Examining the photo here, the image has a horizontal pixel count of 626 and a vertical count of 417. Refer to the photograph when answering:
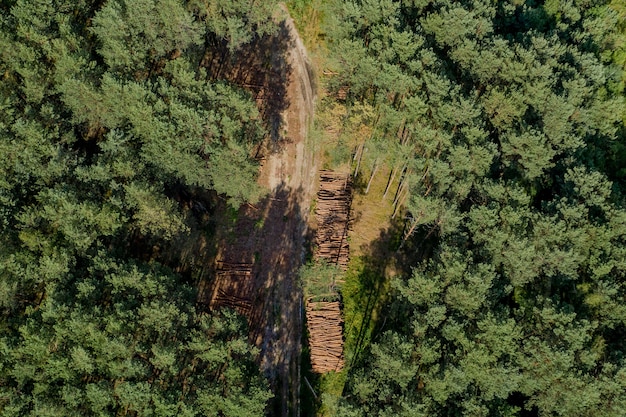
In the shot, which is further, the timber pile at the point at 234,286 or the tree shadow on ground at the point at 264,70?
the tree shadow on ground at the point at 264,70

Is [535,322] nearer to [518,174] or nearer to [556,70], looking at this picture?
[518,174]

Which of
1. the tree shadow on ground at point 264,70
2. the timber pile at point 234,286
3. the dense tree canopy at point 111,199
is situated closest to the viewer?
the dense tree canopy at point 111,199

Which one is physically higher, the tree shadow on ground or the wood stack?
the tree shadow on ground

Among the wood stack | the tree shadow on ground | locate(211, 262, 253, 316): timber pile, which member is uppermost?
the tree shadow on ground

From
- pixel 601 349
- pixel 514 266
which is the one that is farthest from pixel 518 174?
pixel 601 349

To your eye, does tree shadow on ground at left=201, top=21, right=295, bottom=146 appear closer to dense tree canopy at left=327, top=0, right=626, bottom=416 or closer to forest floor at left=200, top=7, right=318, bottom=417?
forest floor at left=200, top=7, right=318, bottom=417

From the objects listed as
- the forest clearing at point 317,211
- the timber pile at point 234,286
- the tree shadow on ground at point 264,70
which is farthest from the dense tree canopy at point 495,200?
the timber pile at point 234,286

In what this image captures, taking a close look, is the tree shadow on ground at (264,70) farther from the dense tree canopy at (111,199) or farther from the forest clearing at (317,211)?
the dense tree canopy at (111,199)

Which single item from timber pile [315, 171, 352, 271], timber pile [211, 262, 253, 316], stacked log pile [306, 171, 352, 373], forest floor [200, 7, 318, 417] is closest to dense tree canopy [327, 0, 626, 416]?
stacked log pile [306, 171, 352, 373]
